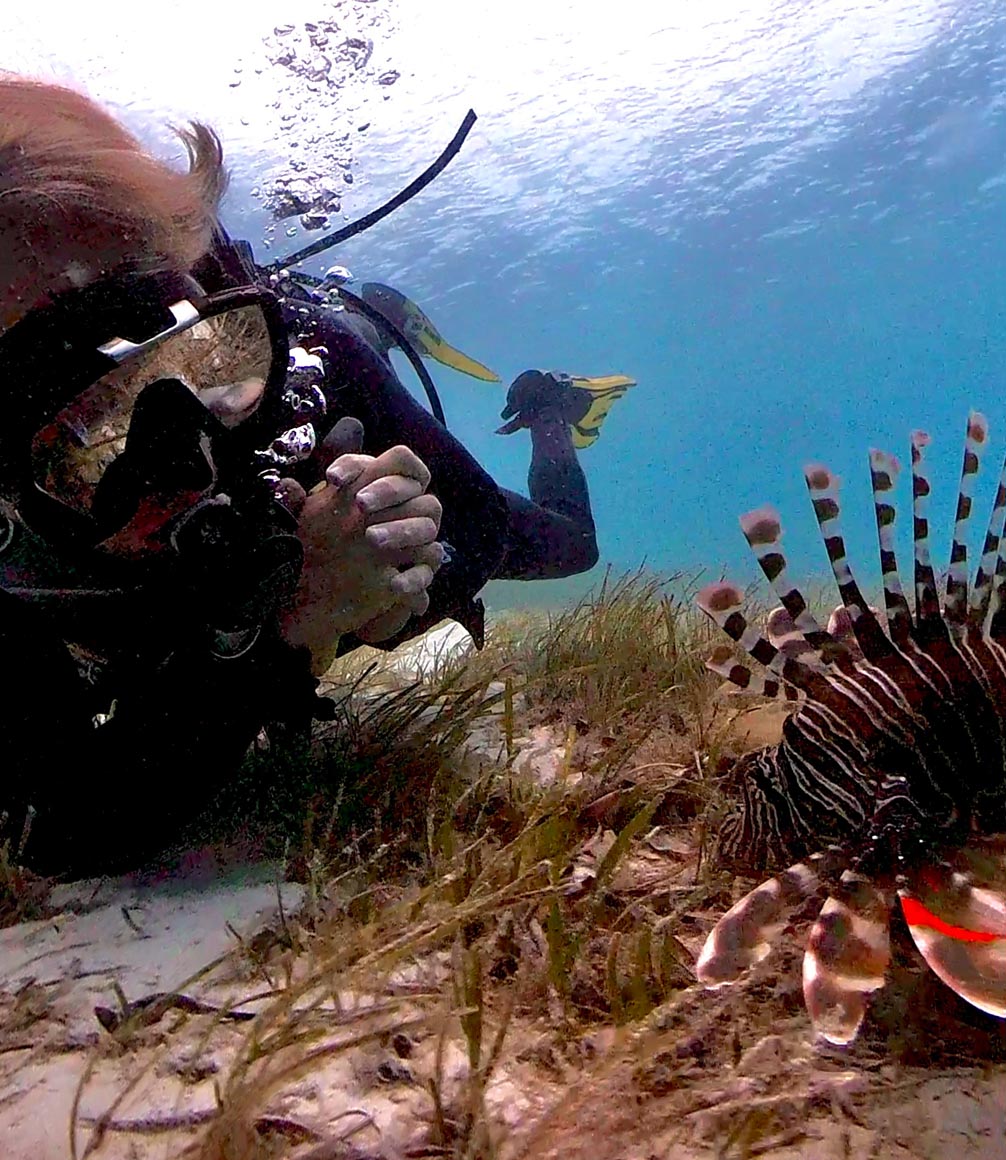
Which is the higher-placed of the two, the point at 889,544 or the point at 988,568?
the point at 889,544

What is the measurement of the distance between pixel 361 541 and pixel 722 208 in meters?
29.3

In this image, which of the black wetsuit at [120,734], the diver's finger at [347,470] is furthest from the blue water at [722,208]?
the black wetsuit at [120,734]

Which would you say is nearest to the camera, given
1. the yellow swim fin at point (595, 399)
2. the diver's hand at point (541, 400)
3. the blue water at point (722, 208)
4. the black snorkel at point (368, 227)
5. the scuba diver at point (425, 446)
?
the black snorkel at point (368, 227)

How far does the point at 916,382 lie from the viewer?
2574 inches

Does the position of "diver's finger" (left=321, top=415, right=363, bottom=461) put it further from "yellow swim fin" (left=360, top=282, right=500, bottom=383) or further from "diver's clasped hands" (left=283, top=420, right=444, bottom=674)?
"yellow swim fin" (left=360, top=282, right=500, bottom=383)

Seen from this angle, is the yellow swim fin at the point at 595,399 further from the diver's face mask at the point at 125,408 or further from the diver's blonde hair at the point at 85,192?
the diver's blonde hair at the point at 85,192

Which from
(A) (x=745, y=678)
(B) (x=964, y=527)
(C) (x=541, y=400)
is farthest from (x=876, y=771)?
(C) (x=541, y=400)

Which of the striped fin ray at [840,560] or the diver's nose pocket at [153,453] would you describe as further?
the striped fin ray at [840,560]

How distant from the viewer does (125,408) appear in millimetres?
2145

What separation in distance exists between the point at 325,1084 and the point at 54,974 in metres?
0.76

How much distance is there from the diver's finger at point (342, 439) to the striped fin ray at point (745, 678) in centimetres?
125

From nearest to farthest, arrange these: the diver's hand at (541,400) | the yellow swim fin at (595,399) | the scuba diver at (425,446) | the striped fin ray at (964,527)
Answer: the striped fin ray at (964,527) < the scuba diver at (425,446) < the diver's hand at (541,400) < the yellow swim fin at (595,399)

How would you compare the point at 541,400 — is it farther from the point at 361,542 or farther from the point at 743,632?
the point at 743,632

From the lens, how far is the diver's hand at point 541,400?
6352 millimetres
